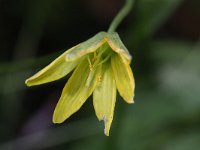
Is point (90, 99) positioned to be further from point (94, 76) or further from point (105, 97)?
point (105, 97)

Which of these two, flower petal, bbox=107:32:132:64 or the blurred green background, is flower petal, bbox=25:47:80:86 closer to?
flower petal, bbox=107:32:132:64

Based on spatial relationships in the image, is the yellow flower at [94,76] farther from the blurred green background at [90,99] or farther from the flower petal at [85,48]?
the blurred green background at [90,99]

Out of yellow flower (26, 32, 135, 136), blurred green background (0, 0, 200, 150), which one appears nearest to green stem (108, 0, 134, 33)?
yellow flower (26, 32, 135, 136)

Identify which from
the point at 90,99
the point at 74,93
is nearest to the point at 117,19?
the point at 74,93

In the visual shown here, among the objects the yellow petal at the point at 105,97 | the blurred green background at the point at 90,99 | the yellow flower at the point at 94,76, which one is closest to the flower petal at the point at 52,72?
the yellow flower at the point at 94,76

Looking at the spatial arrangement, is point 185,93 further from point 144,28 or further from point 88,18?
point 88,18
